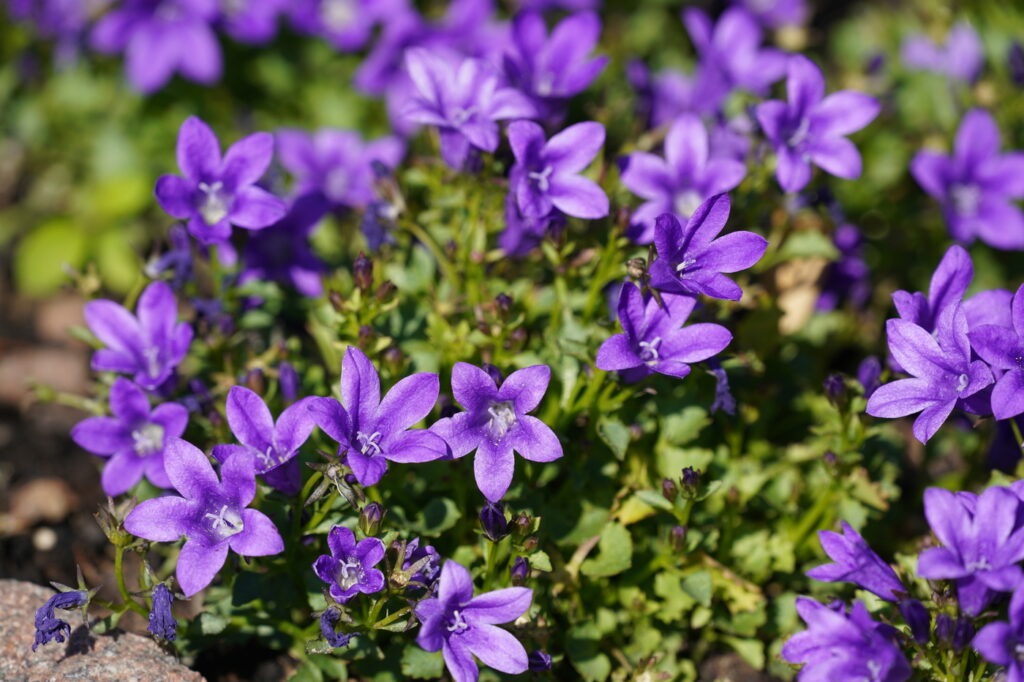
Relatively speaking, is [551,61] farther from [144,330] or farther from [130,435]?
[130,435]

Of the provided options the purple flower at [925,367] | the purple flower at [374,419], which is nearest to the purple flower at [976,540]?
the purple flower at [925,367]

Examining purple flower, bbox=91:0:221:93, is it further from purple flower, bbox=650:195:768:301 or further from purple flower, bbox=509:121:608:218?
purple flower, bbox=650:195:768:301

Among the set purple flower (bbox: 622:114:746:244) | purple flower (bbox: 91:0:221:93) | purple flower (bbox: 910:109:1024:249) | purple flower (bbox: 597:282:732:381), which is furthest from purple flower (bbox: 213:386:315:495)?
purple flower (bbox: 91:0:221:93)

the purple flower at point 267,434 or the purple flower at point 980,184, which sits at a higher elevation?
the purple flower at point 267,434

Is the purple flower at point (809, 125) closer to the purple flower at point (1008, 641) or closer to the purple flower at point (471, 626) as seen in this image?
the purple flower at point (1008, 641)

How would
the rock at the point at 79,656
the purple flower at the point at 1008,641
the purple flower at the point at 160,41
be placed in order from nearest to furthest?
1. the purple flower at the point at 1008,641
2. the rock at the point at 79,656
3. the purple flower at the point at 160,41

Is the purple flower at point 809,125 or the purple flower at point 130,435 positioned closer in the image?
the purple flower at point 130,435

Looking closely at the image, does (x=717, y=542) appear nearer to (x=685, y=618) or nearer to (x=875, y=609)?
(x=685, y=618)

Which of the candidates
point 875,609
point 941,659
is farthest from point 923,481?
point 941,659
